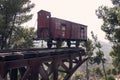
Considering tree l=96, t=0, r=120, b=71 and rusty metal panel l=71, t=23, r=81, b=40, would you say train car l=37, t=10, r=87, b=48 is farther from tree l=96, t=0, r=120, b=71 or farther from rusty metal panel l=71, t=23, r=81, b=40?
tree l=96, t=0, r=120, b=71

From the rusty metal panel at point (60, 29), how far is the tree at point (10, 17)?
25.7ft

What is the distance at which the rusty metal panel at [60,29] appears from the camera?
70.6ft

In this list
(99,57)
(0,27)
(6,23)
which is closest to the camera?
(0,27)

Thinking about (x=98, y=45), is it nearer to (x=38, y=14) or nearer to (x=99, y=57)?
(x=99, y=57)

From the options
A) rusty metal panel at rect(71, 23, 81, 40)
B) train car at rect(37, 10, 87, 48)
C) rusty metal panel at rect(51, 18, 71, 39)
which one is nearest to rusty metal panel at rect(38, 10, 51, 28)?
train car at rect(37, 10, 87, 48)

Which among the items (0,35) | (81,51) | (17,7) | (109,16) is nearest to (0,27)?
(0,35)

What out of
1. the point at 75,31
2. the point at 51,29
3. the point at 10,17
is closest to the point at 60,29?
the point at 51,29

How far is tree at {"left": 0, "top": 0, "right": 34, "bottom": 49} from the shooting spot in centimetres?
2848

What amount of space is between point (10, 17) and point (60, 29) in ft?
33.0

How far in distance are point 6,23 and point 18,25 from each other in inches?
107

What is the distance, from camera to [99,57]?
45656mm

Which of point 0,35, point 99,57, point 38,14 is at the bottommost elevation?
point 99,57

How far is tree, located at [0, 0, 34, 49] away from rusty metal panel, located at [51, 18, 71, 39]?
7.85 m

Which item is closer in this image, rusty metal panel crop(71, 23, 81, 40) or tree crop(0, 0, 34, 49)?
rusty metal panel crop(71, 23, 81, 40)
